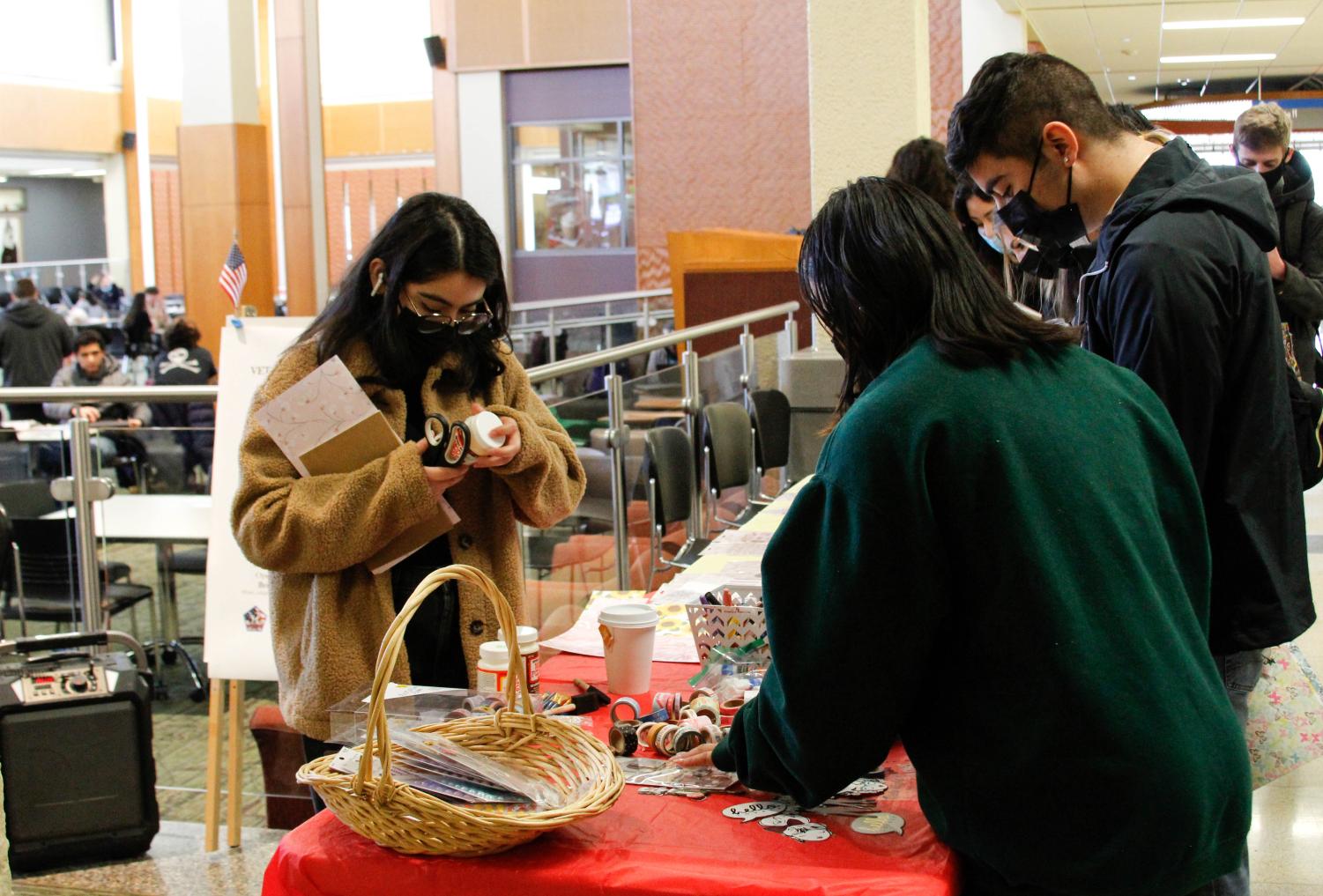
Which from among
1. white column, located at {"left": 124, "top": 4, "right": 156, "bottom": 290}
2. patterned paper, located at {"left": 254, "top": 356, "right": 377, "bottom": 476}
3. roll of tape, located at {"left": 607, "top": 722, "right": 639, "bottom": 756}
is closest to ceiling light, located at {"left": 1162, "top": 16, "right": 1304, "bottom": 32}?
patterned paper, located at {"left": 254, "top": 356, "right": 377, "bottom": 476}

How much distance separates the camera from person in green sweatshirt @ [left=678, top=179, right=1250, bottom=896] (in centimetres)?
126

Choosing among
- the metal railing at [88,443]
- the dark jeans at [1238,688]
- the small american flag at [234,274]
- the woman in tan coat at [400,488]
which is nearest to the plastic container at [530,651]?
the woman in tan coat at [400,488]

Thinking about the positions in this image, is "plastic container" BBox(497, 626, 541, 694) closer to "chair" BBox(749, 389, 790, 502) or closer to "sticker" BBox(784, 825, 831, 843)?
"sticker" BBox(784, 825, 831, 843)

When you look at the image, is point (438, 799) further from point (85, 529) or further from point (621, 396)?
point (85, 529)

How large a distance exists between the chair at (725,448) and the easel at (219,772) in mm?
2035

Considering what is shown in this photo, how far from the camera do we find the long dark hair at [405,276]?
7.07 ft

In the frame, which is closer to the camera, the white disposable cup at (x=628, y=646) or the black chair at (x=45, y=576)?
the white disposable cup at (x=628, y=646)

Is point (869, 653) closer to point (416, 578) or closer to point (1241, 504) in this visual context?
point (1241, 504)

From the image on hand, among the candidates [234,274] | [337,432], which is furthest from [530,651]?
[234,274]

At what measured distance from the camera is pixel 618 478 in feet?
13.5

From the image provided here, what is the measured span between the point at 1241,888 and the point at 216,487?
2.73 metres

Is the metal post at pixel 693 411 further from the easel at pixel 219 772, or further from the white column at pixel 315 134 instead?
the white column at pixel 315 134

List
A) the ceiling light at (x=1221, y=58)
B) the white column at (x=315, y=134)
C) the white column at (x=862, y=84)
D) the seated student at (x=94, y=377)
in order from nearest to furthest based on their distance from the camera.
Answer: the white column at (x=862, y=84) → the seated student at (x=94, y=377) → the white column at (x=315, y=134) → the ceiling light at (x=1221, y=58)

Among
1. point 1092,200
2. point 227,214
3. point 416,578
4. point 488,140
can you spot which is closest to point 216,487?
point 416,578
